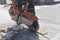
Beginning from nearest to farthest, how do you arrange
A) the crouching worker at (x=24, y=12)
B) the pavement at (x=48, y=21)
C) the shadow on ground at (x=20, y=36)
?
the shadow on ground at (x=20, y=36) < the crouching worker at (x=24, y=12) < the pavement at (x=48, y=21)

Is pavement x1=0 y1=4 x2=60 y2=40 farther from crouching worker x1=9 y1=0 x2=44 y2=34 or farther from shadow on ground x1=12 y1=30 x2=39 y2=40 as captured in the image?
crouching worker x1=9 y1=0 x2=44 y2=34

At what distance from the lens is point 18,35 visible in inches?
144

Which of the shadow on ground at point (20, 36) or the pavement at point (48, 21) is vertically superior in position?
the shadow on ground at point (20, 36)

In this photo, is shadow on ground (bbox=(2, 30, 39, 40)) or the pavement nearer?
shadow on ground (bbox=(2, 30, 39, 40))

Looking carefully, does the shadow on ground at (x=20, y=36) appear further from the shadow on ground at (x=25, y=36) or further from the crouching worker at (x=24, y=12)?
the crouching worker at (x=24, y=12)

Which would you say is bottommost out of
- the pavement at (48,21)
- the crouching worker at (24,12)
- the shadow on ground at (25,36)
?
the pavement at (48,21)

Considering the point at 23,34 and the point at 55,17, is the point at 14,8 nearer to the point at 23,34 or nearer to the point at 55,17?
the point at 23,34

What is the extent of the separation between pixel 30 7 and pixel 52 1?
13.9 feet

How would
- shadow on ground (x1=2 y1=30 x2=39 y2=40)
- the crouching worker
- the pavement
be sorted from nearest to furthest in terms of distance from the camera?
shadow on ground (x1=2 y1=30 x2=39 y2=40)
the crouching worker
the pavement

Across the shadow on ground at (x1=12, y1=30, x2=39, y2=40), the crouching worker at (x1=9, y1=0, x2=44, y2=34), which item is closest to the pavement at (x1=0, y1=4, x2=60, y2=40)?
the shadow on ground at (x1=12, y1=30, x2=39, y2=40)

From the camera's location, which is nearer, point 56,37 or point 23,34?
point 23,34

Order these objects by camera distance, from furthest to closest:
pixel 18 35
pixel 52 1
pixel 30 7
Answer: pixel 52 1
pixel 30 7
pixel 18 35

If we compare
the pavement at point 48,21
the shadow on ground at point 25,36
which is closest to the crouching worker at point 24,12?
the shadow on ground at point 25,36

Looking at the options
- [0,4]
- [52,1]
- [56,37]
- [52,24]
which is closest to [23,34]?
[56,37]
